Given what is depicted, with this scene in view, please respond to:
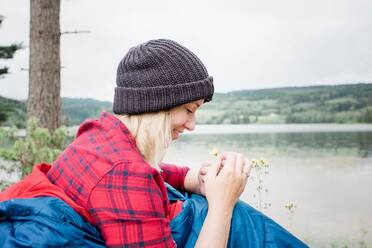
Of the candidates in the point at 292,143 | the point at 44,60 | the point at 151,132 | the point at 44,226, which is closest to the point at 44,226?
the point at 44,226

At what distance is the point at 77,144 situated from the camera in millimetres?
1308

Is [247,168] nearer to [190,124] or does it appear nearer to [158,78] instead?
[190,124]

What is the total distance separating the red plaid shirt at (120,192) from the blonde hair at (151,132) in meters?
0.06

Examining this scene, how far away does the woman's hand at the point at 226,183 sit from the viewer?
134 centimetres

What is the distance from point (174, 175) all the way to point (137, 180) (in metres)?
0.68

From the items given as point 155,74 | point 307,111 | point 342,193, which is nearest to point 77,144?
point 155,74

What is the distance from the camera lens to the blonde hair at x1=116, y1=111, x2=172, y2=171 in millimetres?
1300

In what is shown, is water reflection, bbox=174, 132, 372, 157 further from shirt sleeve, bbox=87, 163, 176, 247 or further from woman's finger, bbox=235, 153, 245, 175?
shirt sleeve, bbox=87, 163, 176, 247

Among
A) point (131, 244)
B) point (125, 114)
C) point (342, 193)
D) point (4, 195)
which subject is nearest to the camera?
point (131, 244)

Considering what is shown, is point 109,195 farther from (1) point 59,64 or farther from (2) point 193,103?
(1) point 59,64

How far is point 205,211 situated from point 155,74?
0.48 meters

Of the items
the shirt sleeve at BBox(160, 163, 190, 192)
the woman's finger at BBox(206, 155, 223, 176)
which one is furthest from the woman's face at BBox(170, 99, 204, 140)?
the shirt sleeve at BBox(160, 163, 190, 192)

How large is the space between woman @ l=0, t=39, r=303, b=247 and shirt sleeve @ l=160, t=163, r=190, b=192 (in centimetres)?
21

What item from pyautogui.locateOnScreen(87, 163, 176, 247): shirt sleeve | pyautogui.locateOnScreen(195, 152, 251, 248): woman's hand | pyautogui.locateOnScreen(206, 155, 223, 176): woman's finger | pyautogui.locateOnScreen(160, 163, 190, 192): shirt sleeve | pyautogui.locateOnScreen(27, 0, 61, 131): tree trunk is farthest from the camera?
pyautogui.locateOnScreen(27, 0, 61, 131): tree trunk
